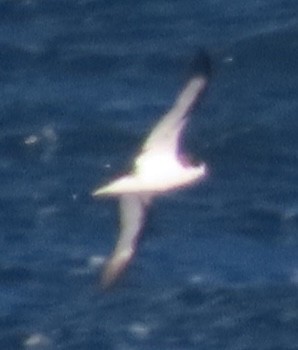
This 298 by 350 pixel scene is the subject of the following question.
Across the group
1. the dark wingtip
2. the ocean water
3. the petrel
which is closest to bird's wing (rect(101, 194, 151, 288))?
the petrel

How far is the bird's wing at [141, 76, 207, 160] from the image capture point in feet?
101

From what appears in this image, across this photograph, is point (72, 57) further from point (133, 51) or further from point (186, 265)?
point (186, 265)

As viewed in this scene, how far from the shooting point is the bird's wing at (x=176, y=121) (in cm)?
3064

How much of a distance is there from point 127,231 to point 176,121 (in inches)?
62.9

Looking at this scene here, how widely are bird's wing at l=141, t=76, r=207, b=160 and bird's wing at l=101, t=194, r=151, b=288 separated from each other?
814 mm

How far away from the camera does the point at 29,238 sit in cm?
3509

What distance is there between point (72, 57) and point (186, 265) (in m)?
5.58

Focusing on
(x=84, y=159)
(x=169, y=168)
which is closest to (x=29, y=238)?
(x=84, y=159)

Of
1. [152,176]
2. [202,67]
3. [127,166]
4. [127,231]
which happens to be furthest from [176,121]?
[127,166]

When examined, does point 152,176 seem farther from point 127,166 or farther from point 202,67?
point 127,166

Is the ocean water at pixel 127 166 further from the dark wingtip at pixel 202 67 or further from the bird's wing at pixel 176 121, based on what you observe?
the dark wingtip at pixel 202 67

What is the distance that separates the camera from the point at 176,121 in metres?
31.4

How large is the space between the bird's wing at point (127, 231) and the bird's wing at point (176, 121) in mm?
814

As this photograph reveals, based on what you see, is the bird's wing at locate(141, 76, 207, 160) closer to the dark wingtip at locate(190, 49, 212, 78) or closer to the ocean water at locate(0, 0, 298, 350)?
the dark wingtip at locate(190, 49, 212, 78)
